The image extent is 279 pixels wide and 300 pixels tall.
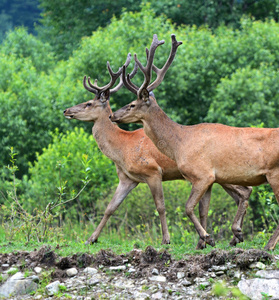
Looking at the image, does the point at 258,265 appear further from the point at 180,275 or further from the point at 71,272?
the point at 71,272

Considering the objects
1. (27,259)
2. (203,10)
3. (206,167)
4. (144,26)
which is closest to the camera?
(27,259)

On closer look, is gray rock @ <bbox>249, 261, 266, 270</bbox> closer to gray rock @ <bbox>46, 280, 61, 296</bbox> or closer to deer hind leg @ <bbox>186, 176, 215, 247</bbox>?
deer hind leg @ <bbox>186, 176, 215, 247</bbox>

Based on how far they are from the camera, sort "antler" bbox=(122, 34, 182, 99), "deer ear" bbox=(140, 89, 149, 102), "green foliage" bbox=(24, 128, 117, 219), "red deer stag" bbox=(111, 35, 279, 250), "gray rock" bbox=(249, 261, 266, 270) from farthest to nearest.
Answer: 1. "green foliage" bbox=(24, 128, 117, 219)
2. "deer ear" bbox=(140, 89, 149, 102)
3. "antler" bbox=(122, 34, 182, 99)
4. "red deer stag" bbox=(111, 35, 279, 250)
5. "gray rock" bbox=(249, 261, 266, 270)

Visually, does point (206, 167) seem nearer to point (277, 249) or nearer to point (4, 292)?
point (277, 249)

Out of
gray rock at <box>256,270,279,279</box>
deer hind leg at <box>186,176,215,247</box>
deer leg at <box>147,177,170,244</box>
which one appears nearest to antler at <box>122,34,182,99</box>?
deer leg at <box>147,177,170,244</box>

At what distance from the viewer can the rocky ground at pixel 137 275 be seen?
6598mm

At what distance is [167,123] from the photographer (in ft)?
28.8

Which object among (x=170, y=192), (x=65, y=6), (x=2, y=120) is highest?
(x=65, y=6)

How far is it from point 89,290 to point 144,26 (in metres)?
14.7

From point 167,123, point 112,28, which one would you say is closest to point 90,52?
point 112,28

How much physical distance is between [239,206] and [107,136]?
247cm

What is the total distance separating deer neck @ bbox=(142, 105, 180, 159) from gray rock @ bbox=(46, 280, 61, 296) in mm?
2635

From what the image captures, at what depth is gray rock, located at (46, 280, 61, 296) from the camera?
6805 mm

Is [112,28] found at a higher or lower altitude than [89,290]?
higher
